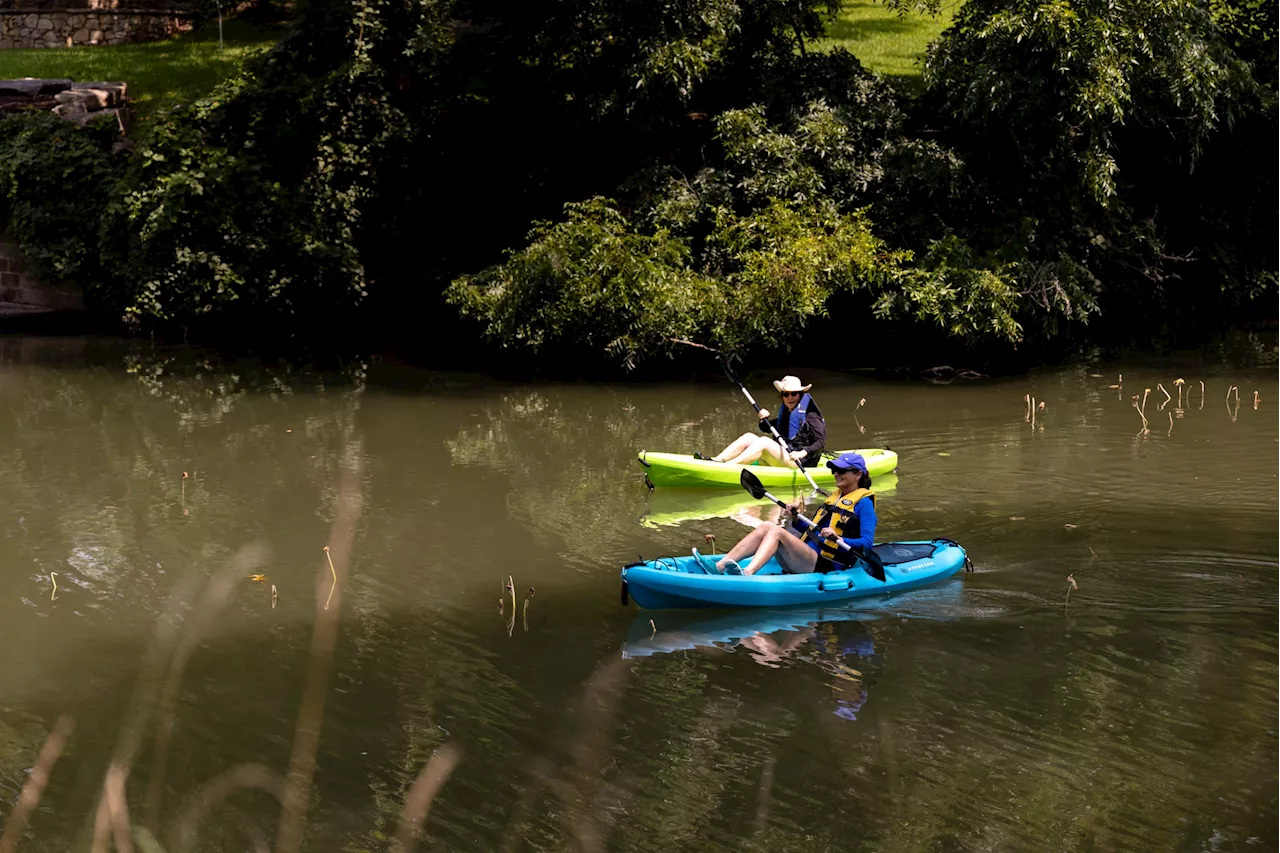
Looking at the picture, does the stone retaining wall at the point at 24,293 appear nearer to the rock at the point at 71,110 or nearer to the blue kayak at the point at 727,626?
the rock at the point at 71,110

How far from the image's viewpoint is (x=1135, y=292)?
21656 mm

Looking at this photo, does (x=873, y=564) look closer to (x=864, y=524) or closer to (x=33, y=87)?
(x=864, y=524)

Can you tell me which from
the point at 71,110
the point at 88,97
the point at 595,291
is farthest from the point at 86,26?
the point at 595,291

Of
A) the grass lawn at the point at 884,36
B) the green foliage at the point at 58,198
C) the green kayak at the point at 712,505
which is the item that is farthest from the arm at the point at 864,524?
the green foliage at the point at 58,198

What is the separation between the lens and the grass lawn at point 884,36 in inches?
1014

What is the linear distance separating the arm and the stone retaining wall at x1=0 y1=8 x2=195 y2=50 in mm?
23302

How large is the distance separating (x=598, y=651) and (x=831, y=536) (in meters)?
2.05

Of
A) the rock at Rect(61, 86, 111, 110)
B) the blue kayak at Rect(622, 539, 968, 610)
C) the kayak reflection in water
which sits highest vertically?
the rock at Rect(61, 86, 111, 110)

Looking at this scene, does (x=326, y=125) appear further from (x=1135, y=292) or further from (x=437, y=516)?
(x=1135, y=292)

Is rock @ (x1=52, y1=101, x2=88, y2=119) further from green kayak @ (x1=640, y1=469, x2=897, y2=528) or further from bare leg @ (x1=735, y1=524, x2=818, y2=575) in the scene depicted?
bare leg @ (x1=735, y1=524, x2=818, y2=575)

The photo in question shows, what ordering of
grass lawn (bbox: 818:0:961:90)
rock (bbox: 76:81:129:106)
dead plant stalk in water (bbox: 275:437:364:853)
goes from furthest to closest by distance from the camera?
grass lawn (bbox: 818:0:961:90), rock (bbox: 76:81:129:106), dead plant stalk in water (bbox: 275:437:364:853)

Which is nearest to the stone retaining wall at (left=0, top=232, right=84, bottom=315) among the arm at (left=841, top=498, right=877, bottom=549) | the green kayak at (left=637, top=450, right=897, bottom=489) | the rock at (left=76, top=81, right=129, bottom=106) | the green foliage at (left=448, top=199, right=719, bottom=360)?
the rock at (left=76, top=81, right=129, bottom=106)

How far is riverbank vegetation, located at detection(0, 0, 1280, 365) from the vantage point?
1872 cm

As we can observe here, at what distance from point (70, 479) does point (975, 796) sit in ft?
33.0
